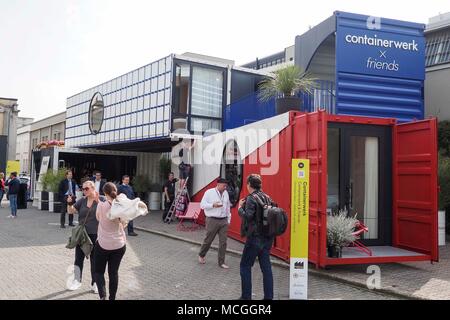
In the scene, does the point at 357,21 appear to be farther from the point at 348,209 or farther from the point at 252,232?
the point at 252,232

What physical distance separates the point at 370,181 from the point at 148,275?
4.76 meters

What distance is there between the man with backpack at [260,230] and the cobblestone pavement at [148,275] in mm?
546

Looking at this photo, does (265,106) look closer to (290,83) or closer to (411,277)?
(290,83)

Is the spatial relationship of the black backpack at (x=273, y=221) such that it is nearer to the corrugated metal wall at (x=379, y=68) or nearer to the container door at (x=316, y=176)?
the container door at (x=316, y=176)

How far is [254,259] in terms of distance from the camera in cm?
598

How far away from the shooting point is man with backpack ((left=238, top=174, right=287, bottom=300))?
5.84m

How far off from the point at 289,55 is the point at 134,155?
10.7m

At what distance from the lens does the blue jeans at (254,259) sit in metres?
5.94

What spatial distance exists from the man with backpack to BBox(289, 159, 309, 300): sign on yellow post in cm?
56

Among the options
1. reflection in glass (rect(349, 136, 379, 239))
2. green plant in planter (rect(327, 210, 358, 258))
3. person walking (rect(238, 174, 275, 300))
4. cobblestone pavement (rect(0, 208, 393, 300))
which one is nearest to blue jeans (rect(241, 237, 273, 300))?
person walking (rect(238, 174, 275, 300))

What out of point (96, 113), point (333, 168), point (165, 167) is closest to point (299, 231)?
point (333, 168)

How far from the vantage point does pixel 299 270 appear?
6410 mm

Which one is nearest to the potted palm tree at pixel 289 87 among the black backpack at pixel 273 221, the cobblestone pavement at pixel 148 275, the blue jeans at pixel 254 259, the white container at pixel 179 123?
the cobblestone pavement at pixel 148 275

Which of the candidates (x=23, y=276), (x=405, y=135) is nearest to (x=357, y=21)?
(x=405, y=135)
